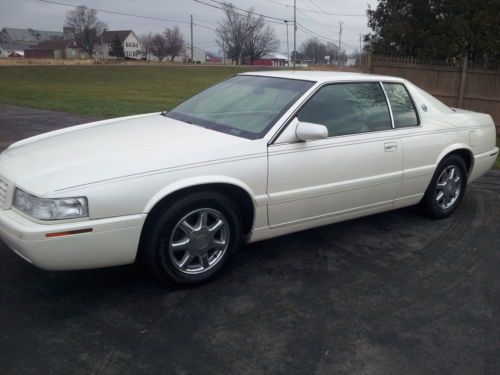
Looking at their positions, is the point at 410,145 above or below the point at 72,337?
above

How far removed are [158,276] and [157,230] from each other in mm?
377

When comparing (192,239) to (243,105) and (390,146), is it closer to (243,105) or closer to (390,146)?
(243,105)

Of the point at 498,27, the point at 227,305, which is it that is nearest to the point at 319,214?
the point at 227,305

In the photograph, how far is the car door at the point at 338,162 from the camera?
3697 mm

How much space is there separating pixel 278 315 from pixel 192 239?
0.79 m

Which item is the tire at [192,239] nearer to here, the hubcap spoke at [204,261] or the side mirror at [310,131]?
the hubcap spoke at [204,261]

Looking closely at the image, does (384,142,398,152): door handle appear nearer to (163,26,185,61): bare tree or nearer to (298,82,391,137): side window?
(298,82,391,137): side window

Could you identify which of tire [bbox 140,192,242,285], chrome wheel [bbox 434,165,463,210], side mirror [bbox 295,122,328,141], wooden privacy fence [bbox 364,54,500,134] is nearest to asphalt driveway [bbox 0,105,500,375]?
tire [bbox 140,192,242,285]

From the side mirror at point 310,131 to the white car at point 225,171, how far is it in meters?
0.01

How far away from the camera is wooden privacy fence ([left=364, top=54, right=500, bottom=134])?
11.0 meters

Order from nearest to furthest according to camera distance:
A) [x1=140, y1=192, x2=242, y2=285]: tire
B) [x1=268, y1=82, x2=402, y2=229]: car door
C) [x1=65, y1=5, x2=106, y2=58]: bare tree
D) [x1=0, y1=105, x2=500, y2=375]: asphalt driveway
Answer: [x1=0, y1=105, x2=500, y2=375]: asphalt driveway < [x1=140, y1=192, x2=242, y2=285]: tire < [x1=268, y1=82, x2=402, y2=229]: car door < [x1=65, y1=5, x2=106, y2=58]: bare tree

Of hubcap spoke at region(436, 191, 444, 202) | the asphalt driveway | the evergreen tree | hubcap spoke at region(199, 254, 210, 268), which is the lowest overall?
the asphalt driveway

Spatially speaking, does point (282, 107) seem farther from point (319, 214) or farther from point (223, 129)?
point (319, 214)

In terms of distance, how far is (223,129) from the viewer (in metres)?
3.82
